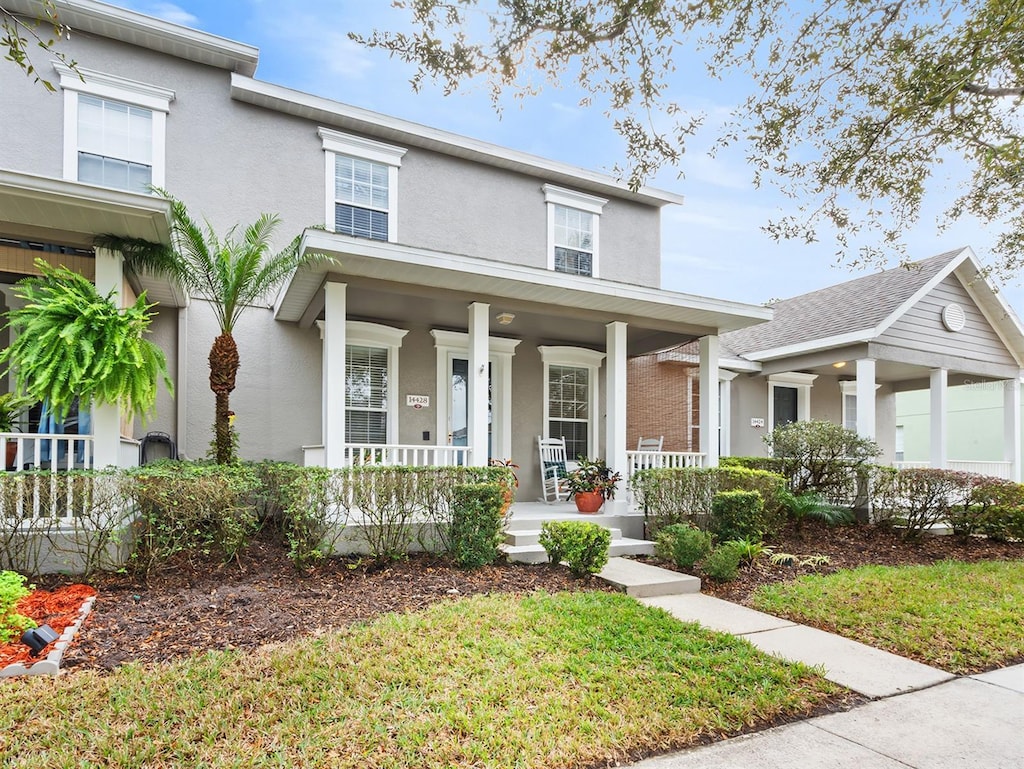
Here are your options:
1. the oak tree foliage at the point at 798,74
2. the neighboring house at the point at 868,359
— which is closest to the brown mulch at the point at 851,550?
the neighboring house at the point at 868,359

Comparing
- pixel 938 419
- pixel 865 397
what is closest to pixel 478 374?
pixel 865 397

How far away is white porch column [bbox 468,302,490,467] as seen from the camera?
7.61 meters

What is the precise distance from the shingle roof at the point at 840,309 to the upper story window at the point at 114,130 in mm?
11325

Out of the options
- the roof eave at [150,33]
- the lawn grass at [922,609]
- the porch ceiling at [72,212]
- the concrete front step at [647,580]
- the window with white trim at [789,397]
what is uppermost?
the roof eave at [150,33]

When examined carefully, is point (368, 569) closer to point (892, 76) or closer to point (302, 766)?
point (302, 766)

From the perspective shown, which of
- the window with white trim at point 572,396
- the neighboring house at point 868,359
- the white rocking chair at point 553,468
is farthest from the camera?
the neighboring house at point 868,359

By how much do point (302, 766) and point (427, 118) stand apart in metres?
9.65

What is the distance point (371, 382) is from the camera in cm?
930

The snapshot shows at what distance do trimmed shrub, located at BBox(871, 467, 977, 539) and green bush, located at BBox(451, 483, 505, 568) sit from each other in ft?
21.3

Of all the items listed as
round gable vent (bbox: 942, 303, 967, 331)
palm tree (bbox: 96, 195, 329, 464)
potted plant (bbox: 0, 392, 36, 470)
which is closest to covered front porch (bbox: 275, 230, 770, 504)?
palm tree (bbox: 96, 195, 329, 464)

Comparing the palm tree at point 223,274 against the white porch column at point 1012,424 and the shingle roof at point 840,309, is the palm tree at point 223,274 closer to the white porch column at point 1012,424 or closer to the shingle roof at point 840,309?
the shingle roof at point 840,309

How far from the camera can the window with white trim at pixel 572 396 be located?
35.6ft

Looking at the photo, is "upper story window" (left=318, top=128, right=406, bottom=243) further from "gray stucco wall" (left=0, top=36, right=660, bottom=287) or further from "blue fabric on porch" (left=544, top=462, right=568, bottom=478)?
Result: "blue fabric on porch" (left=544, top=462, right=568, bottom=478)

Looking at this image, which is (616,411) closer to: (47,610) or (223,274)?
(223,274)
